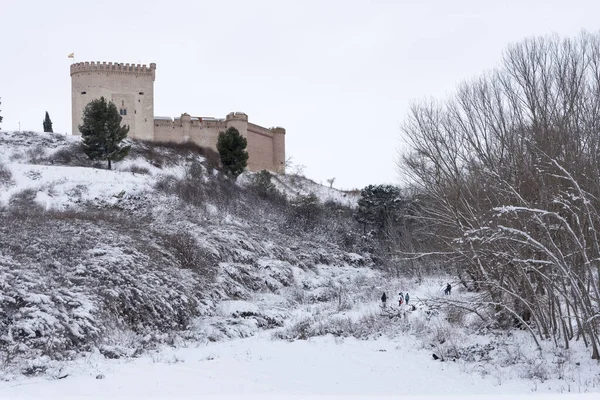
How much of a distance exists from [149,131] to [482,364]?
3643cm

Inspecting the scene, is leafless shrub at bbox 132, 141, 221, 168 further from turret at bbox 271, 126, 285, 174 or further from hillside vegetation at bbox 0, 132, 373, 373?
turret at bbox 271, 126, 285, 174

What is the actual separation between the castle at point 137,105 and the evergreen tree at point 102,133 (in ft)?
31.5

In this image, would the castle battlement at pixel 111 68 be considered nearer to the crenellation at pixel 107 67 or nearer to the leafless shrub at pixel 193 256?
the crenellation at pixel 107 67

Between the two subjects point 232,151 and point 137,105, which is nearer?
point 232,151

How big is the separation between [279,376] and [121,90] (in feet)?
120

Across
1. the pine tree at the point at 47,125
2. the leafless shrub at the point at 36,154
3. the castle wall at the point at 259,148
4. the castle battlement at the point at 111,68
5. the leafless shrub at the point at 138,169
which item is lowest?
the leafless shrub at the point at 138,169

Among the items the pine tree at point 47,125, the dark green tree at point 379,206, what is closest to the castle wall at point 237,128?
the pine tree at point 47,125

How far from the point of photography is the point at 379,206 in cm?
3634

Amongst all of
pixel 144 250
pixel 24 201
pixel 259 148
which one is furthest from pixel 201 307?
pixel 259 148

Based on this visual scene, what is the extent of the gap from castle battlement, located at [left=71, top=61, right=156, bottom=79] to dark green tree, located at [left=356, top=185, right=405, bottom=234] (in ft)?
66.4

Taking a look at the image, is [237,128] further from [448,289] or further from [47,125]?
[448,289]

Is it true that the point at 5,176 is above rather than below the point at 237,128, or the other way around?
below

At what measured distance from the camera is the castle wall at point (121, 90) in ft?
140

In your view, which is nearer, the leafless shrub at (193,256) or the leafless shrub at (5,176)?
the leafless shrub at (193,256)
